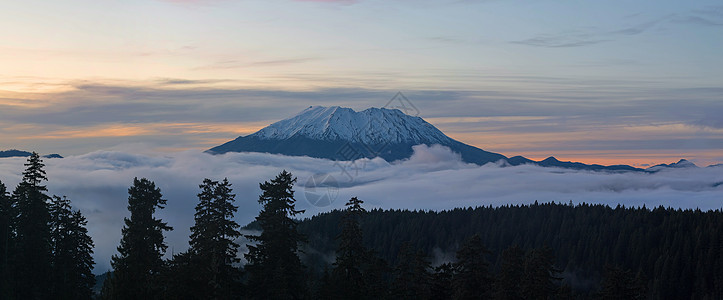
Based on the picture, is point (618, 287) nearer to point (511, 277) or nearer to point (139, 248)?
point (511, 277)

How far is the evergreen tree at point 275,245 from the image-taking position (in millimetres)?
44656

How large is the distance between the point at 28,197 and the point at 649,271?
180 m

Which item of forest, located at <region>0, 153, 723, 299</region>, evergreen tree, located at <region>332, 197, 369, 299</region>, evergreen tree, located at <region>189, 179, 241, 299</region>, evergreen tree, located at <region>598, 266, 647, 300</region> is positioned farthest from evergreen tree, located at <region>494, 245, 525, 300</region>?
evergreen tree, located at <region>189, 179, 241, 299</region>

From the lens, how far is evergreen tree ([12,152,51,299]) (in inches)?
2152

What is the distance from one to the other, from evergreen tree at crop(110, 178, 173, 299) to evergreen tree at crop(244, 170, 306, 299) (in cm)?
850

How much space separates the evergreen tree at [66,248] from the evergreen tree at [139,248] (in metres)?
9.85

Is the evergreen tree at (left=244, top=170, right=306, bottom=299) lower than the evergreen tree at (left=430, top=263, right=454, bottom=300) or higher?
higher

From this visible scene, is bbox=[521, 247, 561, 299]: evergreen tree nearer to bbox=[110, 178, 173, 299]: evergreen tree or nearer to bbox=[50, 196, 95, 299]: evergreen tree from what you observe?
bbox=[110, 178, 173, 299]: evergreen tree

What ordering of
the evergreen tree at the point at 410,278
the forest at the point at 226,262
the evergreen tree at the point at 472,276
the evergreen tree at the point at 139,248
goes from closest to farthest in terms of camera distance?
1. the forest at the point at 226,262
2. the evergreen tree at the point at 139,248
3. the evergreen tree at the point at 472,276
4. the evergreen tree at the point at 410,278

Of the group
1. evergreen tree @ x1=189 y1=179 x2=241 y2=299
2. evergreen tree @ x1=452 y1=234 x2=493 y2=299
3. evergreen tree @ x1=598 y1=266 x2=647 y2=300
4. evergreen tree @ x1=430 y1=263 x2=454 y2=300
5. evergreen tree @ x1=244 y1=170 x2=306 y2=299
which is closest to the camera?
evergreen tree @ x1=189 y1=179 x2=241 y2=299

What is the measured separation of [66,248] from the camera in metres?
58.0

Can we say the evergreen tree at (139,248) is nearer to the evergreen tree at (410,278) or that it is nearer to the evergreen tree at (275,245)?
the evergreen tree at (275,245)

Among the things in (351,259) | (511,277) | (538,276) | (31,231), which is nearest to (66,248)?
(31,231)

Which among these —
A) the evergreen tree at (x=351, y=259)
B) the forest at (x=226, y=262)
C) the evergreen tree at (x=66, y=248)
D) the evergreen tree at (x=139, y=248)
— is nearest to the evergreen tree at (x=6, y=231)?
the forest at (x=226, y=262)
